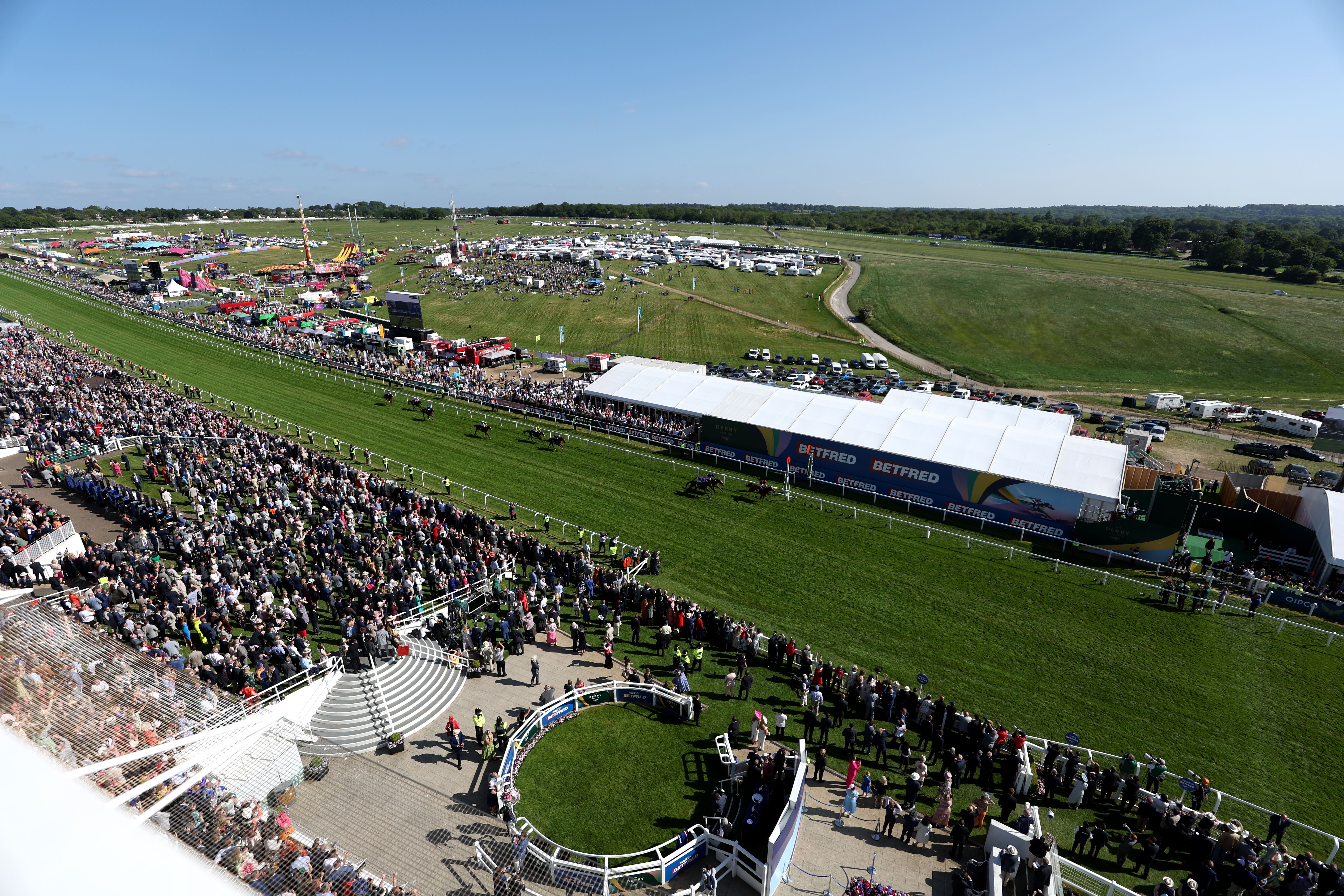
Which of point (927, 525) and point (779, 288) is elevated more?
point (779, 288)

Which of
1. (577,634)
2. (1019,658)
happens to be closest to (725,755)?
(577,634)

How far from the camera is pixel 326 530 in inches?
922

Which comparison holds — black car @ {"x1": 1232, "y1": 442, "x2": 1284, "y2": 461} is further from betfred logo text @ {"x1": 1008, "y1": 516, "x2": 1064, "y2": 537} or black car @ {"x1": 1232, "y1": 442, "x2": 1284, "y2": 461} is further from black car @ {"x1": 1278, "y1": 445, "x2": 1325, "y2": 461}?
betfred logo text @ {"x1": 1008, "y1": 516, "x2": 1064, "y2": 537}

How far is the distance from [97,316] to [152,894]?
87.6 m

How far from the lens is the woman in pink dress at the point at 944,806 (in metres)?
13.4

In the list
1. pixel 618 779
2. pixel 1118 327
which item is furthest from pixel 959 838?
pixel 1118 327

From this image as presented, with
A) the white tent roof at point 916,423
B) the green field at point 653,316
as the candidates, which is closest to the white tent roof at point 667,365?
the white tent roof at point 916,423

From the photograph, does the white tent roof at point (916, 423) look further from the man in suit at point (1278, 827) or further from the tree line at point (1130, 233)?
the tree line at point (1130, 233)

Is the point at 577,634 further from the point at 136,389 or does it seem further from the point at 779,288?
the point at 779,288

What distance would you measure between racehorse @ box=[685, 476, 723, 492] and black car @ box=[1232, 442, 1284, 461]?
35.6m

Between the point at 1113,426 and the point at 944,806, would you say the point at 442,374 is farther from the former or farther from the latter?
the point at 1113,426

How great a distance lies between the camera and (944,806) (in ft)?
44.1

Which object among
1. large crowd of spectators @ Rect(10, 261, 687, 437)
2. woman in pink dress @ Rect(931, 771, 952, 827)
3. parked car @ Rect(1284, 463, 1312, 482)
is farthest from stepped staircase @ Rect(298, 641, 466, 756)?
parked car @ Rect(1284, 463, 1312, 482)

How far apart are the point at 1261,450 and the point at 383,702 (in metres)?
51.4
